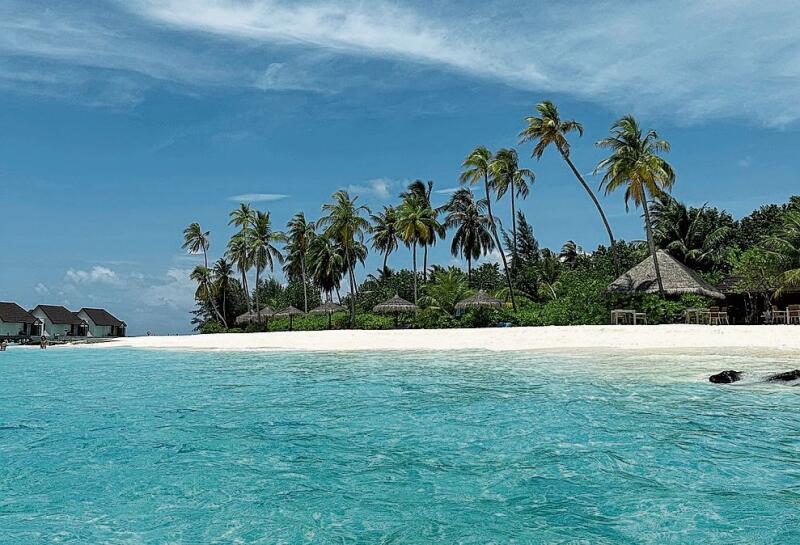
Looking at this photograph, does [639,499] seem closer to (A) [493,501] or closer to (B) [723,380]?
(A) [493,501]

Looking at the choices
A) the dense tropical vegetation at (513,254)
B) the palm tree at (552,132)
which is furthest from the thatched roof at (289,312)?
the palm tree at (552,132)

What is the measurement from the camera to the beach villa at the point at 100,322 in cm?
5988

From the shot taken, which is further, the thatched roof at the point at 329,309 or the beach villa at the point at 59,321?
the beach villa at the point at 59,321

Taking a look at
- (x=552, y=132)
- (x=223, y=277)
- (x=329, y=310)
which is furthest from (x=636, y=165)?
(x=223, y=277)

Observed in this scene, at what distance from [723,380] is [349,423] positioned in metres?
6.85

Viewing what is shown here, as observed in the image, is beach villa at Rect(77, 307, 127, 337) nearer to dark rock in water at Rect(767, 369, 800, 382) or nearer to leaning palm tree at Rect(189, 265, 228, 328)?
leaning palm tree at Rect(189, 265, 228, 328)

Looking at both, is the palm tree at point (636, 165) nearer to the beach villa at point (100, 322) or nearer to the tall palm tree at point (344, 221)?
the tall palm tree at point (344, 221)

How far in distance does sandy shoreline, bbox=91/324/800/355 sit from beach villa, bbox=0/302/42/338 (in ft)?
108

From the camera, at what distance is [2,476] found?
223 inches

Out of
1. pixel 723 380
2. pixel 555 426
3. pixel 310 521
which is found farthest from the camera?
pixel 723 380

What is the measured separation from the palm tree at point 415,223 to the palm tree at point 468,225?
394 cm

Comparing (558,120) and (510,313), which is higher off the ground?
(558,120)

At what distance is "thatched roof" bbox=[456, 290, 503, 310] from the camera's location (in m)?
32.0

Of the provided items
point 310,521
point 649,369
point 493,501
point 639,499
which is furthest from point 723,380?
point 310,521
